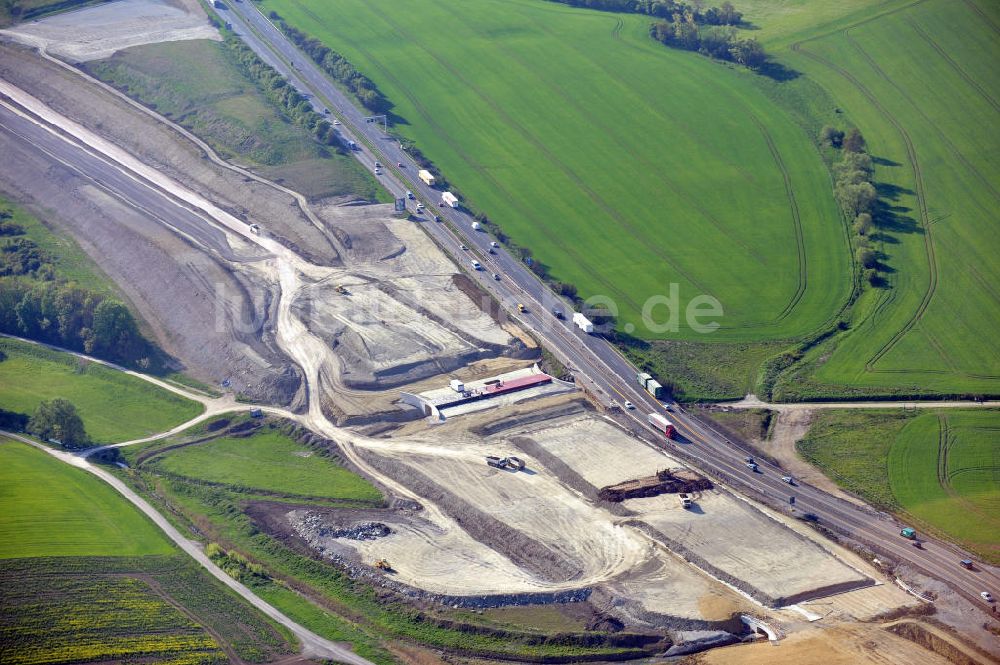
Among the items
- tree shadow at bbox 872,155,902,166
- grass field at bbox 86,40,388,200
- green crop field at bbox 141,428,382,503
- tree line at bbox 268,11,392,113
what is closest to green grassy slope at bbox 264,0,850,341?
tree line at bbox 268,11,392,113

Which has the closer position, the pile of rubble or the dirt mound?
the pile of rubble

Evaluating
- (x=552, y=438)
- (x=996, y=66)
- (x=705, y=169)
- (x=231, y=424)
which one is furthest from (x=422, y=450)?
(x=996, y=66)

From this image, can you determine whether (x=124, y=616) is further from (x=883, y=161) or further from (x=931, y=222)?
(x=883, y=161)

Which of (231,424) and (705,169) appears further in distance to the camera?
(705,169)

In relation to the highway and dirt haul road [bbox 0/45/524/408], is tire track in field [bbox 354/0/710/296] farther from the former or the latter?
dirt haul road [bbox 0/45/524/408]

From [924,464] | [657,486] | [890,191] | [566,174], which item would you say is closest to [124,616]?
[657,486]

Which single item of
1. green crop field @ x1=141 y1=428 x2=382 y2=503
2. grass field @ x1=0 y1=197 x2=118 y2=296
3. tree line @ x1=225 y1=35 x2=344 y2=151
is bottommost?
green crop field @ x1=141 y1=428 x2=382 y2=503

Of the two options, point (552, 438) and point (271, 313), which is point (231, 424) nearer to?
point (271, 313)

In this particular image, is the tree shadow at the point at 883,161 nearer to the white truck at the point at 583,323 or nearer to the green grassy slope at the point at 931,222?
the green grassy slope at the point at 931,222
